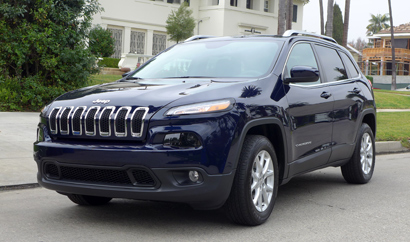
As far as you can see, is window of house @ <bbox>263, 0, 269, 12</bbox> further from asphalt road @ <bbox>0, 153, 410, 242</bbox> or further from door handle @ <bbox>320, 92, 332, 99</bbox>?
door handle @ <bbox>320, 92, 332, 99</bbox>

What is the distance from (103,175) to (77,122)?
0.50 meters

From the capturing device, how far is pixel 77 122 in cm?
474

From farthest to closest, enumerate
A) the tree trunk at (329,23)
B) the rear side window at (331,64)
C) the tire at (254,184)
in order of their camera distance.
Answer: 1. the tree trunk at (329,23)
2. the rear side window at (331,64)
3. the tire at (254,184)

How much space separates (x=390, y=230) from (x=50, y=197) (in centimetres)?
356

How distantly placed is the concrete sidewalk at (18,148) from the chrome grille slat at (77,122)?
2.44 m

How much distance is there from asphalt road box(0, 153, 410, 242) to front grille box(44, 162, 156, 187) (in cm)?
43

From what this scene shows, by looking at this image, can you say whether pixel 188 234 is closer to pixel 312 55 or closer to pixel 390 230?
pixel 390 230

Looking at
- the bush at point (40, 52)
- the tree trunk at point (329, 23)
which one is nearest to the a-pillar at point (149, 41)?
the tree trunk at point (329, 23)

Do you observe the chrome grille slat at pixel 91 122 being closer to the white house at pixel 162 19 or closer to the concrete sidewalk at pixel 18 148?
the concrete sidewalk at pixel 18 148

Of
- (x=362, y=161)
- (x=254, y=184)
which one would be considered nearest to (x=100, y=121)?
(x=254, y=184)

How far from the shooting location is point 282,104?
543 centimetres

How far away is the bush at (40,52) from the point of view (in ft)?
44.6

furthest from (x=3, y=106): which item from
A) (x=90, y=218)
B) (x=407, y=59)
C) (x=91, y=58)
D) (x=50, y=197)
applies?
(x=407, y=59)

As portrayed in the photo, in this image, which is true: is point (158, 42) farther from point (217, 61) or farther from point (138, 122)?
point (138, 122)
